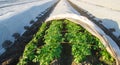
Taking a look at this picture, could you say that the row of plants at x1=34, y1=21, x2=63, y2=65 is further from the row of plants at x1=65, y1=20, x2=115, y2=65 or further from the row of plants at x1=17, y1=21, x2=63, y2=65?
the row of plants at x1=65, y1=20, x2=115, y2=65

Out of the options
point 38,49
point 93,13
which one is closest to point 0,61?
point 38,49

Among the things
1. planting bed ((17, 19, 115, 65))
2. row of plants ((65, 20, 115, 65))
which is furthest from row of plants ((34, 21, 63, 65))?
row of plants ((65, 20, 115, 65))

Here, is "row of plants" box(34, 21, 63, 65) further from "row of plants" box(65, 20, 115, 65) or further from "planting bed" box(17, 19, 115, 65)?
"row of plants" box(65, 20, 115, 65)

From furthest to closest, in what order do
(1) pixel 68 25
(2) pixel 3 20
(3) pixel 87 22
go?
1. (2) pixel 3 20
2. (1) pixel 68 25
3. (3) pixel 87 22

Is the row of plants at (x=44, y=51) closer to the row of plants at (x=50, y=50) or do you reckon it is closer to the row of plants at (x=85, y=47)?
the row of plants at (x=50, y=50)

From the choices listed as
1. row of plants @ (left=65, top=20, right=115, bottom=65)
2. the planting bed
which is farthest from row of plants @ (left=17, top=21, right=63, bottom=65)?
row of plants @ (left=65, top=20, right=115, bottom=65)

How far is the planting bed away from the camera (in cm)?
789

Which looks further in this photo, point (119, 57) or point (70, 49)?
point (70, 49)

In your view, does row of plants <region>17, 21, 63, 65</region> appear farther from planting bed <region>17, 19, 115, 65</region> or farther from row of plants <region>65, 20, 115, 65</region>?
row of plants <region>65, 20, 115, 65</region>

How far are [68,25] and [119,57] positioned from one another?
3567mm

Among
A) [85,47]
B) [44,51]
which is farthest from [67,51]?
[44,51]

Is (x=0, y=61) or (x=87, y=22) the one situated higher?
(x=87, y=22)

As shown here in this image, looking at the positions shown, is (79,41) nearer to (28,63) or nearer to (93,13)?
(28,63)

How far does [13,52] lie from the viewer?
30.5ft
